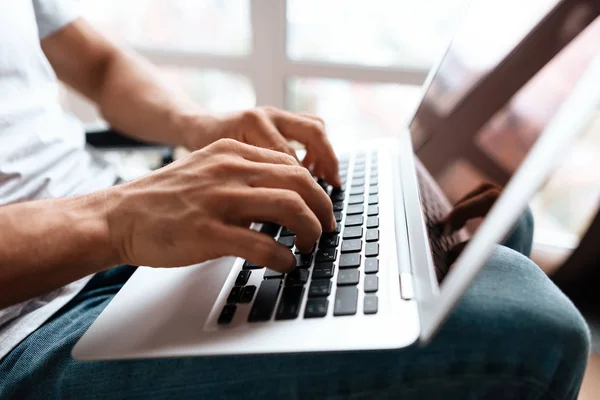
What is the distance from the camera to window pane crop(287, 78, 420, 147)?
1.65 meters

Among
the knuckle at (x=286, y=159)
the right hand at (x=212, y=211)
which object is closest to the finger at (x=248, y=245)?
the right hand at (x=212, y=211)

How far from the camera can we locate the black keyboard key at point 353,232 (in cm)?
58

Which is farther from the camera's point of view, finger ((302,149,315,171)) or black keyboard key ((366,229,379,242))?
finger ((302,149,315,171))

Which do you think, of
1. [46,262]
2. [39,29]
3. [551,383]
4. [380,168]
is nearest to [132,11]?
[39,29]

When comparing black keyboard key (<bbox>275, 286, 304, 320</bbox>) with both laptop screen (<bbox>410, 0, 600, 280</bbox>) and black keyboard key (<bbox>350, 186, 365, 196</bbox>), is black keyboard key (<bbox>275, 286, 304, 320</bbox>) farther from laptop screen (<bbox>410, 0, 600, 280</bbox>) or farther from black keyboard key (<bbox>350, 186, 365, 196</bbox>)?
black keyboard key (<bbox>350, 186, 365, 196</bbox>)

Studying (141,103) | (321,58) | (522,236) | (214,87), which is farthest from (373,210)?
(214,87)

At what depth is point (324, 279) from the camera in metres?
0.50

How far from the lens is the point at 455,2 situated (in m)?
1.48

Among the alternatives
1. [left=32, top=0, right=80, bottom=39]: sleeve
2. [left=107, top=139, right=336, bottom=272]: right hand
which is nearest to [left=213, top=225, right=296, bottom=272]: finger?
[left=107, top=139, right=336, bottom=272]: right hand

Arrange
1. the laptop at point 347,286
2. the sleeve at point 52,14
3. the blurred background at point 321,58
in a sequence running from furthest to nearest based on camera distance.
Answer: the blurred background at point 321,58 < the sleeve at point 52,14 < the laptop at point 347,286

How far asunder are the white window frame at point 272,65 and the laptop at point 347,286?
34.6 inches

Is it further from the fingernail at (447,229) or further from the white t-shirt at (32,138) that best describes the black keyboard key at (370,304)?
the white t-shirt at (32,138)

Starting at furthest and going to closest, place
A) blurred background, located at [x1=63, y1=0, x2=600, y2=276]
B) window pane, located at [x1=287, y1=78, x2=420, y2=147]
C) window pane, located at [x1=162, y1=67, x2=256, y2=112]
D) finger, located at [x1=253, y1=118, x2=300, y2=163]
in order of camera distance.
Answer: window pane, located at [x1=162, y1=67, x2=256, y2=112], window pane, located at [x1=287, y1=78, x2=420, y2=147], blurred background, located at [x1=63, y1=0, x2=600, y2=276], finger, located at [x1=253, y1=118, x2=300, y2=163]

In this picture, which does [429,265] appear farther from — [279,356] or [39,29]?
[39,29]
